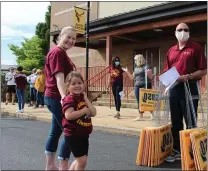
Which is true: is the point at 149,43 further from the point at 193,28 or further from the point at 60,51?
the point at 60,51

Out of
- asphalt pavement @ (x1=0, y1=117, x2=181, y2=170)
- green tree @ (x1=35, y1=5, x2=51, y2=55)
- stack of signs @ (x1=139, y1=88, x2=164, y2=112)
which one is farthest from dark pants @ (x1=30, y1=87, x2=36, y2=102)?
green tree @ (x1=35, y1=5, x2=51, y2=55)

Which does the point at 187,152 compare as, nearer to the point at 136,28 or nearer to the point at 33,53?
the point at 136,28

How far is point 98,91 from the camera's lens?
15.7 meters

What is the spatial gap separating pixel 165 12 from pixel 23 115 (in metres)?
6.64

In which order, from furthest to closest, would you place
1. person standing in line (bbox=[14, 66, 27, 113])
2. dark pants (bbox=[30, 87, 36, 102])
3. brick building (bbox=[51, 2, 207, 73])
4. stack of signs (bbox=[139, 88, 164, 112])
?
1. dark pants (bbox=[30, 87, 36, 102])
2. brick building (bbox=[51, 2, 207, 73])
3. person standing in line (bbox=[14, 66, 27, 113])
4. stack of signs (bbox=[139, 88, 164, 112])

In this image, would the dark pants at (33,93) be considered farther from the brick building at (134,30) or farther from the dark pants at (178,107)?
the dark pants at (178,107)

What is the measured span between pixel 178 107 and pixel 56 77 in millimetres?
2011

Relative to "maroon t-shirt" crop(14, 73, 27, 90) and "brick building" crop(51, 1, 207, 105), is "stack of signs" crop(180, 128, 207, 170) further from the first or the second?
"maroon t-shirt" crop(14, 73, 27, 90)

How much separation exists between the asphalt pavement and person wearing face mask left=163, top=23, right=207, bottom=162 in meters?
0.55

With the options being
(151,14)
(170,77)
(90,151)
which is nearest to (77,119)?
(170,77)

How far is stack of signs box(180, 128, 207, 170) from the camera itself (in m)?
4.10

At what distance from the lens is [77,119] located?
352 cm

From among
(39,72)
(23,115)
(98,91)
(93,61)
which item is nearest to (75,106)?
(23,115)

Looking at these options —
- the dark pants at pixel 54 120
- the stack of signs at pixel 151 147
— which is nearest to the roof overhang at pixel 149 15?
the stack of signs at pixel 151 147
